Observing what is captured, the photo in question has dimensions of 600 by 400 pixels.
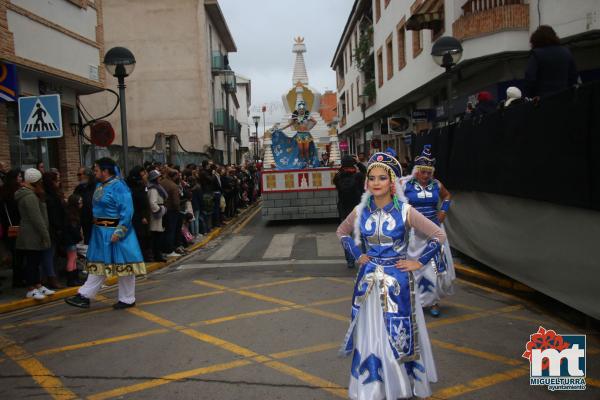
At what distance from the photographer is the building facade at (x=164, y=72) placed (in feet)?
101

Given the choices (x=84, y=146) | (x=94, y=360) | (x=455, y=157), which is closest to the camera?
(x=94, y=360)

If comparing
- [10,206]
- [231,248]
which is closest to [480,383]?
→ [10,206]

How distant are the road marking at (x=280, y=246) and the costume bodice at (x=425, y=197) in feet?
15.3

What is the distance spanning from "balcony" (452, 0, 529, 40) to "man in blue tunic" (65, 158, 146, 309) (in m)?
11.4

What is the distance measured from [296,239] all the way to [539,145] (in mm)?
7666

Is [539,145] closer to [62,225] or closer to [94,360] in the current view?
[94,360]

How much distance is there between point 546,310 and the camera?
20.9 ft

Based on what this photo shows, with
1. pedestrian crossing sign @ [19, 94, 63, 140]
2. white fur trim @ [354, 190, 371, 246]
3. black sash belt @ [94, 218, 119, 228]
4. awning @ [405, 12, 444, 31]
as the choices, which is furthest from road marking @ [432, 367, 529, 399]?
awning @ [405, 12, 444, 31]

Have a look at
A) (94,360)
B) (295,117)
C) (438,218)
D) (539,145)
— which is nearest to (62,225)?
(94,360)

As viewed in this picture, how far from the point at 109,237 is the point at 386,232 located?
169 inches

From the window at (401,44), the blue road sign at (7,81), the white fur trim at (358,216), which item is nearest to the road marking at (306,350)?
the white fur trim at (358,216)

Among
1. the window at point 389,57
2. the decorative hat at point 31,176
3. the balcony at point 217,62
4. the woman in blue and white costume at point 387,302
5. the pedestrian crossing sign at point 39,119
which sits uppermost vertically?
the balcony at point 217,62

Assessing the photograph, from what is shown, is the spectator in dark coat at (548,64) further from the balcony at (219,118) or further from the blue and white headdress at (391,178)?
the balcony at (219,118)

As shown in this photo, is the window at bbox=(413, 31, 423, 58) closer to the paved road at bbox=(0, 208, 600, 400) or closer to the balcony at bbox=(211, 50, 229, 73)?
the paved road at bbox=(0, 208, 600, 400)
